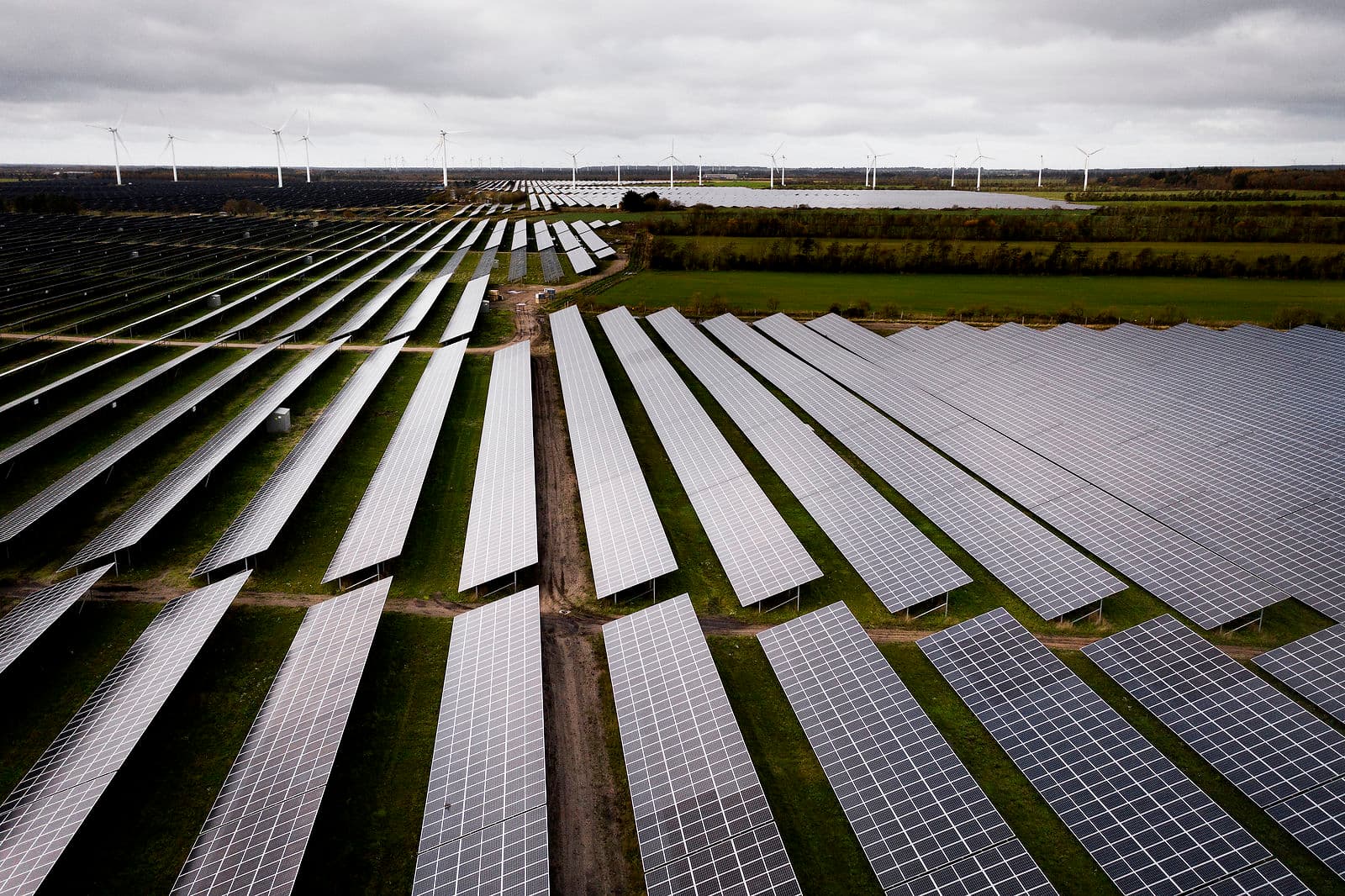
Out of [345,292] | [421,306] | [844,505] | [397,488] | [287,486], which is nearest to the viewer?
[844,505]

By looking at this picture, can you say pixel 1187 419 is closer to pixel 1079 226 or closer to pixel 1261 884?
pixel 1261 884

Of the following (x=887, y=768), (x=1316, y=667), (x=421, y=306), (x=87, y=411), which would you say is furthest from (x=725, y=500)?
(x=421, y=306)

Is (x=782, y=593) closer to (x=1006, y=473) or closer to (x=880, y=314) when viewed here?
(x=1006, y=473)

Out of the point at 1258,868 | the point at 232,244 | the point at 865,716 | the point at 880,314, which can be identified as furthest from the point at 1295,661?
the point at 232,244

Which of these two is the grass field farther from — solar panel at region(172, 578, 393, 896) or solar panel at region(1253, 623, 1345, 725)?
solar panel at region(172, 578, 393, 896)

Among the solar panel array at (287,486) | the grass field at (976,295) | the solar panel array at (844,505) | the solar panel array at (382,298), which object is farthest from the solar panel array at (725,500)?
the grass field at (976,295)

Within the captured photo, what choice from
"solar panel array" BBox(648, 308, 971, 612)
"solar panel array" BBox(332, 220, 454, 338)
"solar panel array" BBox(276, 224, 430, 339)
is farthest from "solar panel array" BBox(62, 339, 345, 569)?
"solar panel array" BBox(648, 308, 971, 612)
